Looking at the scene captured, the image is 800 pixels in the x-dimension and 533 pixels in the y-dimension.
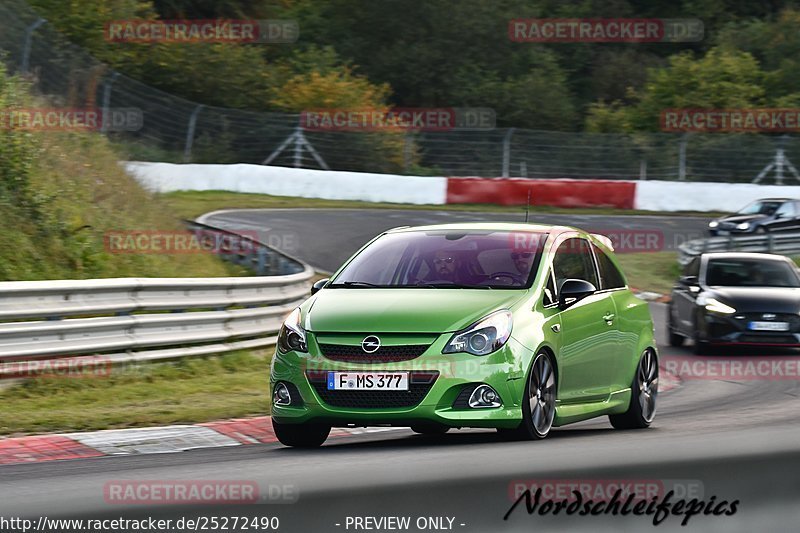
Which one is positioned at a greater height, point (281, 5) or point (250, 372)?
point (281, 5)

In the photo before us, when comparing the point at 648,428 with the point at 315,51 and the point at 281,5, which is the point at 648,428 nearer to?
the point at 315,51

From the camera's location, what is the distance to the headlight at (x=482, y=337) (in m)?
7.77

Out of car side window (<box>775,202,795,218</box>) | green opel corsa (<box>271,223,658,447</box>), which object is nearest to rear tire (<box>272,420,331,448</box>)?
green opel corsa (<box>271,223,658,447</box>)

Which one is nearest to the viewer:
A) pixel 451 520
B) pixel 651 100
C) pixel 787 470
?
pixel 451 520

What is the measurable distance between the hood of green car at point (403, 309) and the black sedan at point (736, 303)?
32.4 ft

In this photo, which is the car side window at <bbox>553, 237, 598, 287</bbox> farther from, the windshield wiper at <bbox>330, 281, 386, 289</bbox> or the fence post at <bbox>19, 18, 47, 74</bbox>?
the fence post at <bbox>19, 18, 47, 74</bbox>

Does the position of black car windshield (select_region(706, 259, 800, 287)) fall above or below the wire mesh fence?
below

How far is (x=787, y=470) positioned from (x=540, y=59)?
59.5m

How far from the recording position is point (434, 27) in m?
62.1

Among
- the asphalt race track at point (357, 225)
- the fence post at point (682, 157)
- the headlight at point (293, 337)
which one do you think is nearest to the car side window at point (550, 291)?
the headlight at point (293, 337)

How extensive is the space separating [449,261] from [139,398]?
4.02m

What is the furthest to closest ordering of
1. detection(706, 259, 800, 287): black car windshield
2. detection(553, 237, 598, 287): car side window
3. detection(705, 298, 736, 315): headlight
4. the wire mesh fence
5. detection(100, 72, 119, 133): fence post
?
the wire mesh fence → detection(100, 72, 119, 133): fence post → detection(706, 259, 800, 287): black car windshield → detection(705, 298, 736, 315): headlight → detection(553, 237, 598, 287): car side window

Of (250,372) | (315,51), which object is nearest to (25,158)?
(250,372)

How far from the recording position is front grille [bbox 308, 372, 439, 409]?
302 inches
